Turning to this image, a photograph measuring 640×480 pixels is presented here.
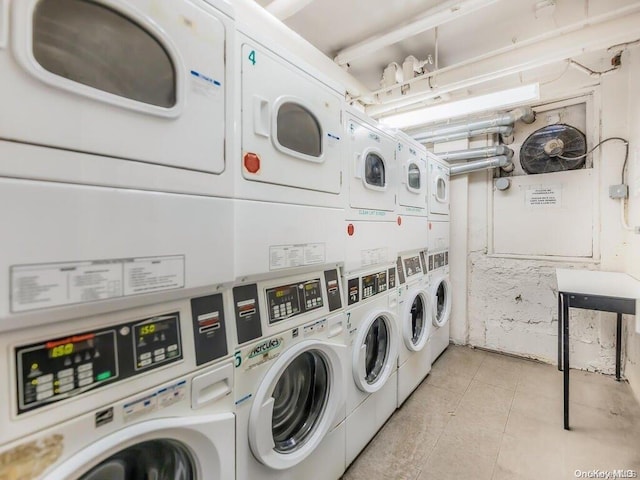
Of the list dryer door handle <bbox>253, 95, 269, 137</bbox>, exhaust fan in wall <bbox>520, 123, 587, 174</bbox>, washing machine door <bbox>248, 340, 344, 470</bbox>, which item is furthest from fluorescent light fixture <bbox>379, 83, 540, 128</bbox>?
washing machine door <bbox>248, 340, 344, 470</bbox>

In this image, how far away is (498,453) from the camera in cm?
191

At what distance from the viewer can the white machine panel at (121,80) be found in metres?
0.60

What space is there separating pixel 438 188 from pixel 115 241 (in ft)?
10.1

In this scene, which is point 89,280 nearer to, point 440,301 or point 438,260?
point 438,260

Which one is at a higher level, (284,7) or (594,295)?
(284,7)

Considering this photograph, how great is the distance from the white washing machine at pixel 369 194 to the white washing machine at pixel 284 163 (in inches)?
5.4

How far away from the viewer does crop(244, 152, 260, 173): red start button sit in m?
1.06

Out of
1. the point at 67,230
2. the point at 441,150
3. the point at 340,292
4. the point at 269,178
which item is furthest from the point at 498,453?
the point at 441,150

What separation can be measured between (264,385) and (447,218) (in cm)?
296

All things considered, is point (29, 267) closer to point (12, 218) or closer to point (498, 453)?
point (12, 218)

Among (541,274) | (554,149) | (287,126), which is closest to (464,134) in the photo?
(554,149)

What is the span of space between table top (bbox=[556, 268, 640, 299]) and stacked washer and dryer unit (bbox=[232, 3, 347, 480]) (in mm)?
1733

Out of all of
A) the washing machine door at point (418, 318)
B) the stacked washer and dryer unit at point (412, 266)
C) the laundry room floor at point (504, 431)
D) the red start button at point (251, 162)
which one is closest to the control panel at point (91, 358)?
the red start button at point (251, 162)

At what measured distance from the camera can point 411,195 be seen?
97.5 inches
